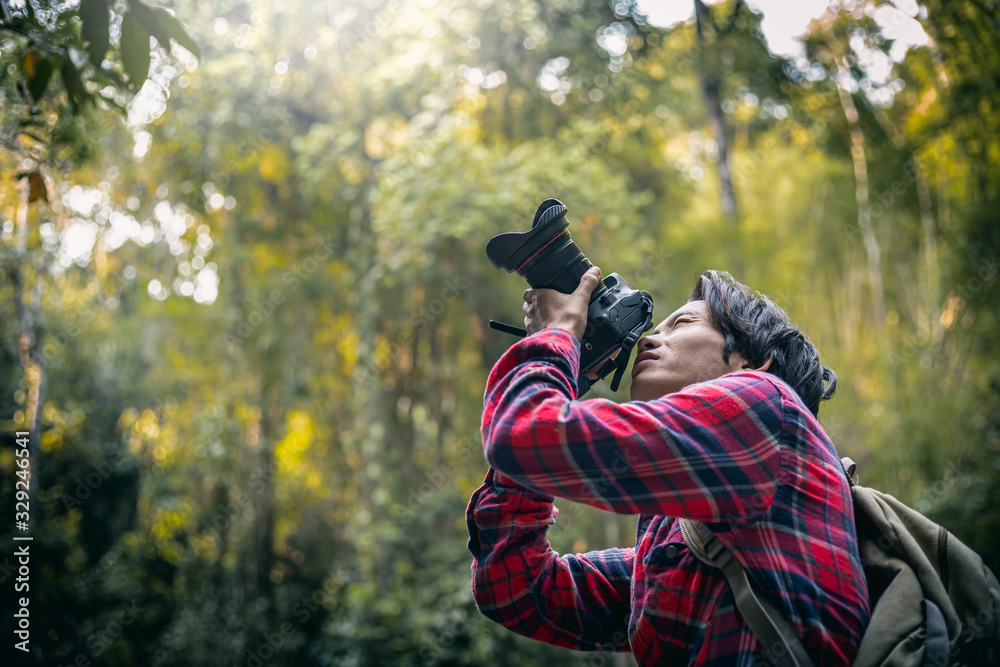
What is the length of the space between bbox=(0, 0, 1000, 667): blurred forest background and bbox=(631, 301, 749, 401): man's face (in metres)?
3.30

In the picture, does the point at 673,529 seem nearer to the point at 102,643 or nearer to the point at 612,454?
the point at 612,454

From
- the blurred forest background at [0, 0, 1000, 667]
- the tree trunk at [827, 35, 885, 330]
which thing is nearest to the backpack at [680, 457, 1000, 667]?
the blurred forest background at [0, 0, 1000, 667]

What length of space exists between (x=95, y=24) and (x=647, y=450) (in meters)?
1.05

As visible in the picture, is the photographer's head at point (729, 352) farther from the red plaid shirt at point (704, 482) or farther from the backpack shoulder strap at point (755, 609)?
the backpack shoulder strap at point (755, 609)

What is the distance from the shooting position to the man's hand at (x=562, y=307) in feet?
3.67

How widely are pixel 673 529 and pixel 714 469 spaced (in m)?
0.23

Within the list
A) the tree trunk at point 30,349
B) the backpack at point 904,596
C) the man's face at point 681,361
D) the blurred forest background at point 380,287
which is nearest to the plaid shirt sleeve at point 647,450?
the backpack at point 904,596

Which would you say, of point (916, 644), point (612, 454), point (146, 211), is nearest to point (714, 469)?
point (612, 454)

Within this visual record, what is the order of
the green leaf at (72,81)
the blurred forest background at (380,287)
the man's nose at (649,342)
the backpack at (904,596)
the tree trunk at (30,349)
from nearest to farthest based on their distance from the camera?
the backpack at (904,596), the man's nose at (649,342), the green leaf at (72,81), the tree trunk at (30,349), the blurred forest background at (380,287)

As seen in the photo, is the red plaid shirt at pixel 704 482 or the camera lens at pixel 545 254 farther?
the camera lens at pixel 545 254

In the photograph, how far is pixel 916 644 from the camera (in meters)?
0.89

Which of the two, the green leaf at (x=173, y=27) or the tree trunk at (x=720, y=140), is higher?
the tree trunk at (x=720, y=140)

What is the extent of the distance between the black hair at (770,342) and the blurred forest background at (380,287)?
10.8ft

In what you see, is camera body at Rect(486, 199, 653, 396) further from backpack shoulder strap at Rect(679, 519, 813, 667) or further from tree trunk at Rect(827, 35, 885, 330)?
tree trunk at Rect(827, 35, 885, 330)
